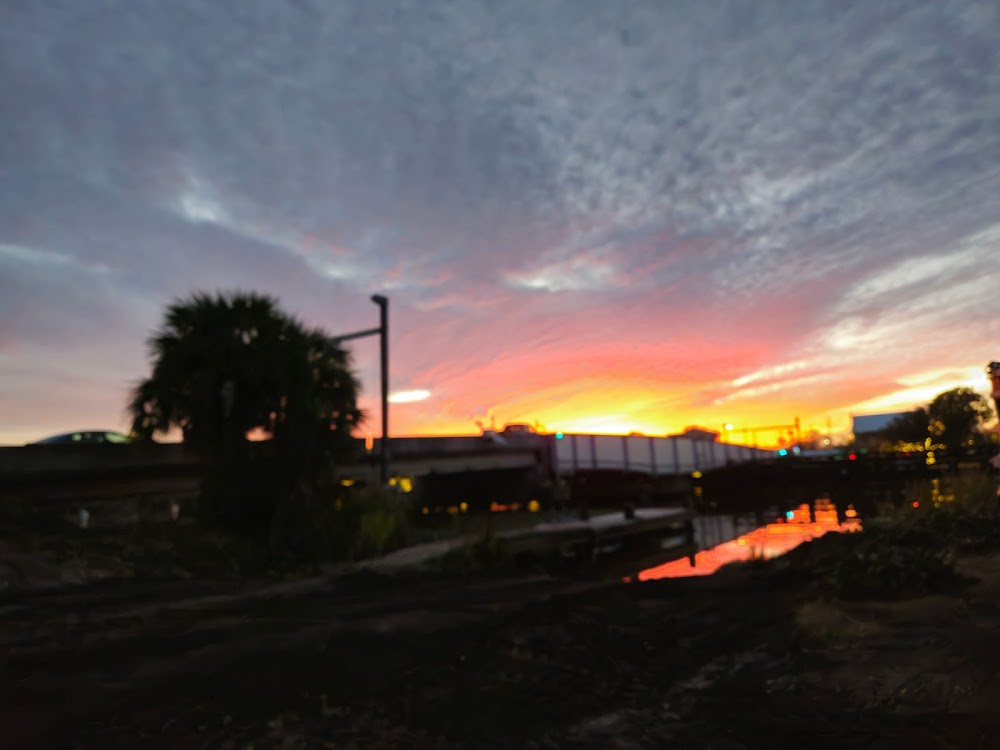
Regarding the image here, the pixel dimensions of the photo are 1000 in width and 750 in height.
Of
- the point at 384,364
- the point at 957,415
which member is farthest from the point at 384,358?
the point at 957,415

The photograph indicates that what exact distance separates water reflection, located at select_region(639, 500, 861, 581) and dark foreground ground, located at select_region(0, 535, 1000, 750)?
536 centimetres

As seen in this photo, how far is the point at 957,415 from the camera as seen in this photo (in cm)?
6294

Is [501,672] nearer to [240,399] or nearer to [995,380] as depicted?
[995,380]

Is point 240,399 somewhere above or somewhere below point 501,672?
above

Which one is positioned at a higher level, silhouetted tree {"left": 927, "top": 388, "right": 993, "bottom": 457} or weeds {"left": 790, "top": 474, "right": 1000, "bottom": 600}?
silhouetted tree {"left": 927, "top": 388, "right": 993, "bottom": 457}

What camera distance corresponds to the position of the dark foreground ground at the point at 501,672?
5215mm

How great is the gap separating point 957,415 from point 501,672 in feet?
228

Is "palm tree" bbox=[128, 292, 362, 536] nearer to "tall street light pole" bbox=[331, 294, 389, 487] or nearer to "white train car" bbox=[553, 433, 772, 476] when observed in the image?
"tall street light pole" bbox=[331, 294, 389, 487]

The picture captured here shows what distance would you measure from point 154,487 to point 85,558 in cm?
593

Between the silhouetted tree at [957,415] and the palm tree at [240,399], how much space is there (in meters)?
60.3

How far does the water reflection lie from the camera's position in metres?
19.1

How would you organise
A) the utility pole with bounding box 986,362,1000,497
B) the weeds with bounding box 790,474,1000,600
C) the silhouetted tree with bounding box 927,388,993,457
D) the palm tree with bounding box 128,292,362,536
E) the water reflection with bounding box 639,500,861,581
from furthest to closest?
the silhouetted tree with bounding box 927,388,993,457
the water reflection with bounding box 639,500,861,581
the palm tree with bounding box 128,292,362,536
the utility pole with bounding box 986,362,1000,497
the weeds with bounding box 790,474,1000,600

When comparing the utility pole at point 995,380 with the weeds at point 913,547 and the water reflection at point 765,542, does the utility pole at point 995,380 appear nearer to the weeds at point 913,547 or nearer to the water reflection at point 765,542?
the weeds at point 913,547

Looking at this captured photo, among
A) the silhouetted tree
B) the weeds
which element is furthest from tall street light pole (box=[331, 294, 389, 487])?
the silhouetted tree
